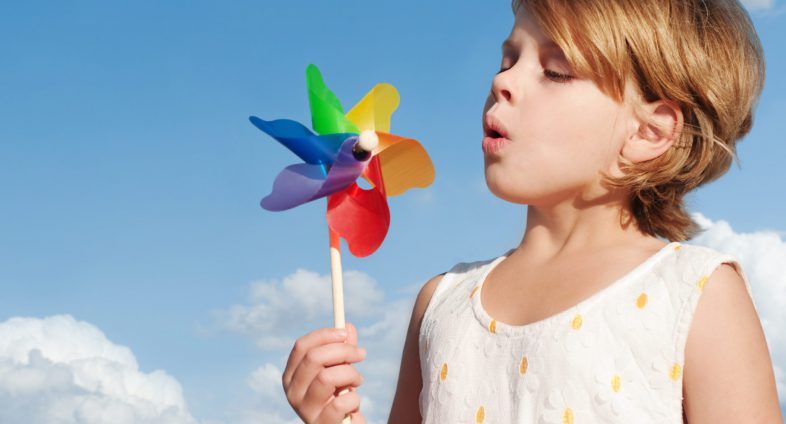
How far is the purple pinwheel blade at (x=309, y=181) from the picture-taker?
6.59 ft

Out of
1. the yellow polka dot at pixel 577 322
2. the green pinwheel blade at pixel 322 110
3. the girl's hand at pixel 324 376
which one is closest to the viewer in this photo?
the yellow polka dot at pixel 577 322

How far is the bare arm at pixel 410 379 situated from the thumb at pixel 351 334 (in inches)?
11.1

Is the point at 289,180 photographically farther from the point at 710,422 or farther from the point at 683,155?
the point at 710,422

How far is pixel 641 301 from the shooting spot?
5.71ft

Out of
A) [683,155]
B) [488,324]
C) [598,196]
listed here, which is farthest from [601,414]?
[683,155]

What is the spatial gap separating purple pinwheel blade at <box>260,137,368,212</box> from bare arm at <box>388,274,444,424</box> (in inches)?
16.4

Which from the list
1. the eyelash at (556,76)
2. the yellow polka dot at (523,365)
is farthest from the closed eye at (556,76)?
the yellow polka dot at (523,365)

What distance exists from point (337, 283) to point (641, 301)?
684 mm

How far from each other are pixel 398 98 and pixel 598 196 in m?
0.54

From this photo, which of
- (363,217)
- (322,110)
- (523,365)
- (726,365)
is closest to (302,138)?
(322,110)

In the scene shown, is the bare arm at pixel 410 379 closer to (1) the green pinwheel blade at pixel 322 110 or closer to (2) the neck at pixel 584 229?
(2) the neck at pixel 584 229

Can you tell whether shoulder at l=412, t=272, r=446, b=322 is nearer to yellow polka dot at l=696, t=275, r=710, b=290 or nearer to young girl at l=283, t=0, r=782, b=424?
young girl at l=283, t=0, r=782, b=424

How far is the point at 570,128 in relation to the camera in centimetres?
186

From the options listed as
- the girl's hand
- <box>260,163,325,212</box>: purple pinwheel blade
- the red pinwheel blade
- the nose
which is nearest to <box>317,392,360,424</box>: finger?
the girl's hand
